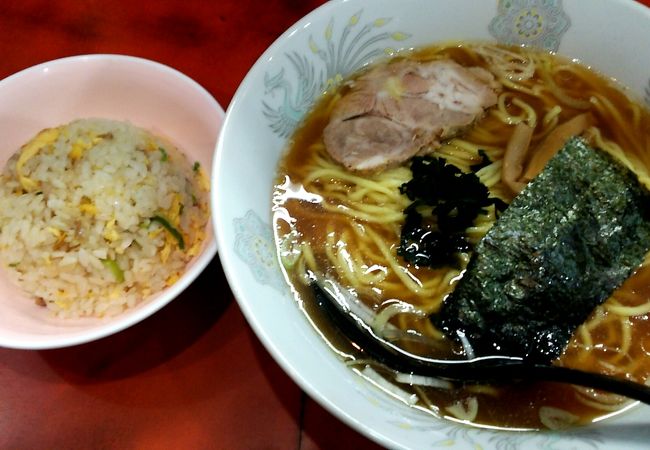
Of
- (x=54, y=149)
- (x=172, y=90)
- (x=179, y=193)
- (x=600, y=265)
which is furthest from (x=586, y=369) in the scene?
(x=54, y=149)

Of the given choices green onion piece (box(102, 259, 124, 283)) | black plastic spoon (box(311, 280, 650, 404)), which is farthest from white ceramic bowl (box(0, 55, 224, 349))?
black plastic spoon (box(311, 280, 650, 404))

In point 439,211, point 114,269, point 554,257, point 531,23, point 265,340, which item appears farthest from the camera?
point 531,23

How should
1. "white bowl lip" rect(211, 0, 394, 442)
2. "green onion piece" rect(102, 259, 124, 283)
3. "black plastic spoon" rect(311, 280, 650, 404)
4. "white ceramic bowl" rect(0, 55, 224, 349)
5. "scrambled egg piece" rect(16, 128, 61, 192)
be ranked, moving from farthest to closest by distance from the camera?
"white ceramic bowl" rect(0, 55, 224, 349) → "scrambled egg piece" rect(16, 128, 61, 192) → "green onion piece" rect(102, 259, 124, 283) → "black plastic spoon" rect(311, 280, 650, 404) → "white bowl lip" rect(211, 0, 394, 442)

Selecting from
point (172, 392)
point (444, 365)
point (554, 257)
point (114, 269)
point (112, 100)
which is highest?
point (554, 257)

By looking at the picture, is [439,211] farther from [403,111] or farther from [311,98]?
[311,98]

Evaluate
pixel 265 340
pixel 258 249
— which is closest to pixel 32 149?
pixel 258 249

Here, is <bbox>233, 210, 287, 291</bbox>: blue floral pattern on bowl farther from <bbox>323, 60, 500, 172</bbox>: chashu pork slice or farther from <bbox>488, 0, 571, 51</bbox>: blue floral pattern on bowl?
<bbox>488, 0, 571, 51</bbox>: blue floral pattern on bowl

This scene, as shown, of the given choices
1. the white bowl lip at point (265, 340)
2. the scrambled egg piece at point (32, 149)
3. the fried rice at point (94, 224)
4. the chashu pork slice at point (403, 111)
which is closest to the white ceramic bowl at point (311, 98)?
the white bowl lip at point (265, 340)
